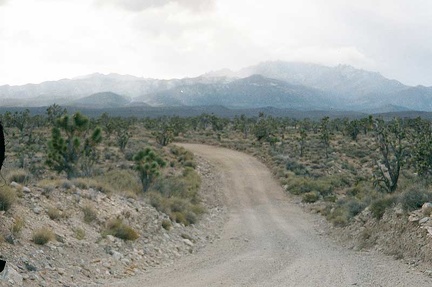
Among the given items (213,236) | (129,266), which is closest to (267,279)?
(129,266)

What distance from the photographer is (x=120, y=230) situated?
13.6 meters

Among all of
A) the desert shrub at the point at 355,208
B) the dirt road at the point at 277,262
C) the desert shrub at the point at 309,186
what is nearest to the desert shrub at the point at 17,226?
the dirt road at the point at 277,262

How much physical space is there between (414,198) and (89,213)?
34.2 ft

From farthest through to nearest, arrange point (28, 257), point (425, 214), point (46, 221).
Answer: point (425, 214)
point (46, 221)
point (28, 257)

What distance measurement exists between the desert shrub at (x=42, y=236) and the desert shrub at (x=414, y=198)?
10796 millimetres

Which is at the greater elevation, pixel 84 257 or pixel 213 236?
pixel 84 257

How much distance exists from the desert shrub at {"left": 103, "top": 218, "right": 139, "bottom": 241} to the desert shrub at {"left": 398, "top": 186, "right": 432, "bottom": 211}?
8.75 metres

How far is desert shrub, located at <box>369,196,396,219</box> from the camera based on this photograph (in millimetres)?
15742

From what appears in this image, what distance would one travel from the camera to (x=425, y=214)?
13.4 metres

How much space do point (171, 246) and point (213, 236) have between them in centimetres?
345

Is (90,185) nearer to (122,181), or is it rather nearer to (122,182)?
(122,182)

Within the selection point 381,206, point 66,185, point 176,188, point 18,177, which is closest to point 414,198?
point 381,206

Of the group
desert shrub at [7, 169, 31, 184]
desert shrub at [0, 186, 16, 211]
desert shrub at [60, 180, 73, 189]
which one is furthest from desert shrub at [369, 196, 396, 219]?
desert shrub at [7, 169, 31, 184]

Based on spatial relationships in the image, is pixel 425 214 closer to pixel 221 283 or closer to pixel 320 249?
pixel 320 249
